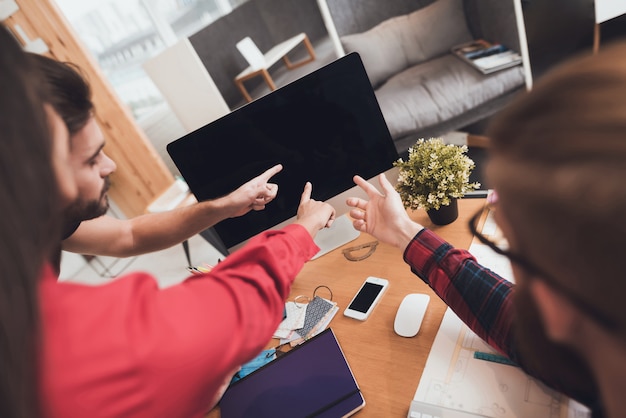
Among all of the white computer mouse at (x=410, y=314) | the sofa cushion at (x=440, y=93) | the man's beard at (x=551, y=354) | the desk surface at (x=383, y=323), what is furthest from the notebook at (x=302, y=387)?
the sofa cushion at (x=440, y=93)

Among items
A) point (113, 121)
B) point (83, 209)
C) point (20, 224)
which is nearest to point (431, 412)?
point (20, 224)

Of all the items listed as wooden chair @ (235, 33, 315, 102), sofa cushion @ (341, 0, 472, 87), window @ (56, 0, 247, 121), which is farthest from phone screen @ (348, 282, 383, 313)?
window @ (56, 0, 247, 121)

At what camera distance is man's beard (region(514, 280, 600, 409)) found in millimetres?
452

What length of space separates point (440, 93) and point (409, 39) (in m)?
0.62

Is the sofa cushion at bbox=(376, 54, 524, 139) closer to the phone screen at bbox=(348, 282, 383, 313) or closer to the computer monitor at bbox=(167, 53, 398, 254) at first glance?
the computer monitor at bbox=(167, 53, 398, 254)

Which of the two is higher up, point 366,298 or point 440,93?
point 366,298

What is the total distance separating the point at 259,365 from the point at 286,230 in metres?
0.37

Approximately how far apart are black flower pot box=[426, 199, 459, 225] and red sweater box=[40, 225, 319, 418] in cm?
67

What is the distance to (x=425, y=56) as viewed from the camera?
2.68 metres

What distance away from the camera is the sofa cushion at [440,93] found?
7.29 ft

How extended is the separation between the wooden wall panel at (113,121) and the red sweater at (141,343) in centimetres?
289

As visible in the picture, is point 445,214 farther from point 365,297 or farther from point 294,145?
point 294,145

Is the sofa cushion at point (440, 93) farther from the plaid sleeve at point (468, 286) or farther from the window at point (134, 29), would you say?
the window at point (134, 29)

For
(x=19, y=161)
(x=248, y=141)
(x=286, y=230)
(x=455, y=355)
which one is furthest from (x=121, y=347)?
(x=248, y=141)
